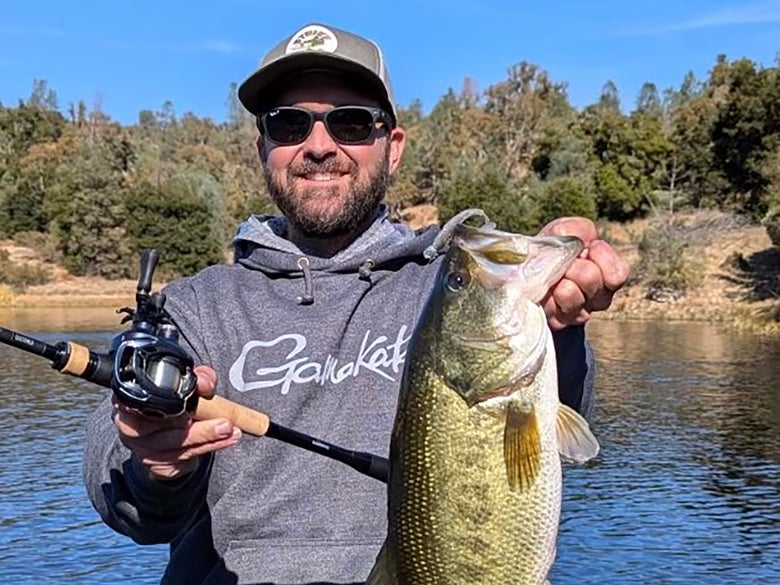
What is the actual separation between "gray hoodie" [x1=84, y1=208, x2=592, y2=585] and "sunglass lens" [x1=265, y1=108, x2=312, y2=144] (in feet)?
1.34

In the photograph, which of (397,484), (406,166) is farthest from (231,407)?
(406,166)

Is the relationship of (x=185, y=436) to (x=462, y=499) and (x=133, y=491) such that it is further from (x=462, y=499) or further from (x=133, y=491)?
(x=462, y=499)

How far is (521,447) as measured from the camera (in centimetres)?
251

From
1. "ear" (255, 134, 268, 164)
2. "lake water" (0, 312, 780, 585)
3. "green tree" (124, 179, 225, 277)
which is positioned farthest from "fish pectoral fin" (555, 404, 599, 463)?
"green tree" (124, 179, 225, 277)

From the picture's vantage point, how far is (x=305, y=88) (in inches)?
153

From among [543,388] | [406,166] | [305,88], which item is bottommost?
[543,388]

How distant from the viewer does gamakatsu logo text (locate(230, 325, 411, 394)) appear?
348 cm

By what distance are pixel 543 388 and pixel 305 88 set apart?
1767 mm

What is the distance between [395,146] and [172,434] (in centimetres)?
186

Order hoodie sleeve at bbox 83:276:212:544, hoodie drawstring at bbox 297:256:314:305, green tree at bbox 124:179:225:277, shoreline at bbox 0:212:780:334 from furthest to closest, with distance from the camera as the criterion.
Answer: green tree at bbox 124:179:225:277 → shoreline at bbox 0:212:780:334 → hoodie drawstring at bbox 297:256:314:305 → hoodie sleeve at bbox 83:276:212:544

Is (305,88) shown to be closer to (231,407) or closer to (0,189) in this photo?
(231,407)

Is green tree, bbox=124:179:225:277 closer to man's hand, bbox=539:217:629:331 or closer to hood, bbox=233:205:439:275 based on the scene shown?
hood, bbox=233:205:439:275

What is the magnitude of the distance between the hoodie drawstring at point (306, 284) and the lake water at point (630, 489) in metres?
9.27

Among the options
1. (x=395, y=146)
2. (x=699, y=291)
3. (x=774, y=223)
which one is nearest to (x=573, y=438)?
(x=395, y=146)
